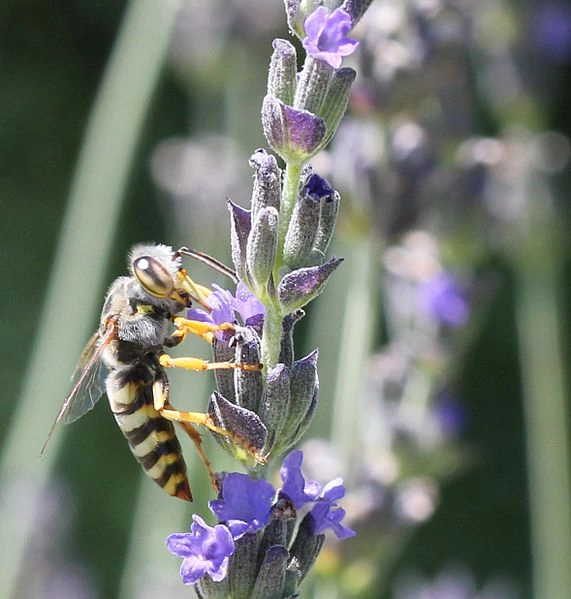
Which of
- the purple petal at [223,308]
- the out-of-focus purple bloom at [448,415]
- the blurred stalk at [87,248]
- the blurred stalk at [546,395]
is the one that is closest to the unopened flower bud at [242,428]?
the purple petal at [223,308]

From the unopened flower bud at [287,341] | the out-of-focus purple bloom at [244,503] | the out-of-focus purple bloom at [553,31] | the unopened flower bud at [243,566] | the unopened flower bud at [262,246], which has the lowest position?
the unopened flower bud at [243,566]

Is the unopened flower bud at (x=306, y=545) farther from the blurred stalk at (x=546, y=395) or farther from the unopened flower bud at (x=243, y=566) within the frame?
the blurred stalk at (x=546, y=395)

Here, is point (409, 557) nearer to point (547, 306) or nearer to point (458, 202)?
point (547, 306)

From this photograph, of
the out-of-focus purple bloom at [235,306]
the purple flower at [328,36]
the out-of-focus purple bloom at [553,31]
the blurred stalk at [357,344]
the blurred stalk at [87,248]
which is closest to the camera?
the purple flower at [328,36]

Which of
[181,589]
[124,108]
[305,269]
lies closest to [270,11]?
[124,108]

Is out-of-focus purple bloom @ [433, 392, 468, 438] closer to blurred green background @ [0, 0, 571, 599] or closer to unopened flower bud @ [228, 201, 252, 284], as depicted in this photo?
unopened flower bud @ [228, 201, 252, 284]

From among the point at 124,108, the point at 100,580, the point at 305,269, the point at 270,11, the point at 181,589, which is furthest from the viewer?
the point at 100,580
